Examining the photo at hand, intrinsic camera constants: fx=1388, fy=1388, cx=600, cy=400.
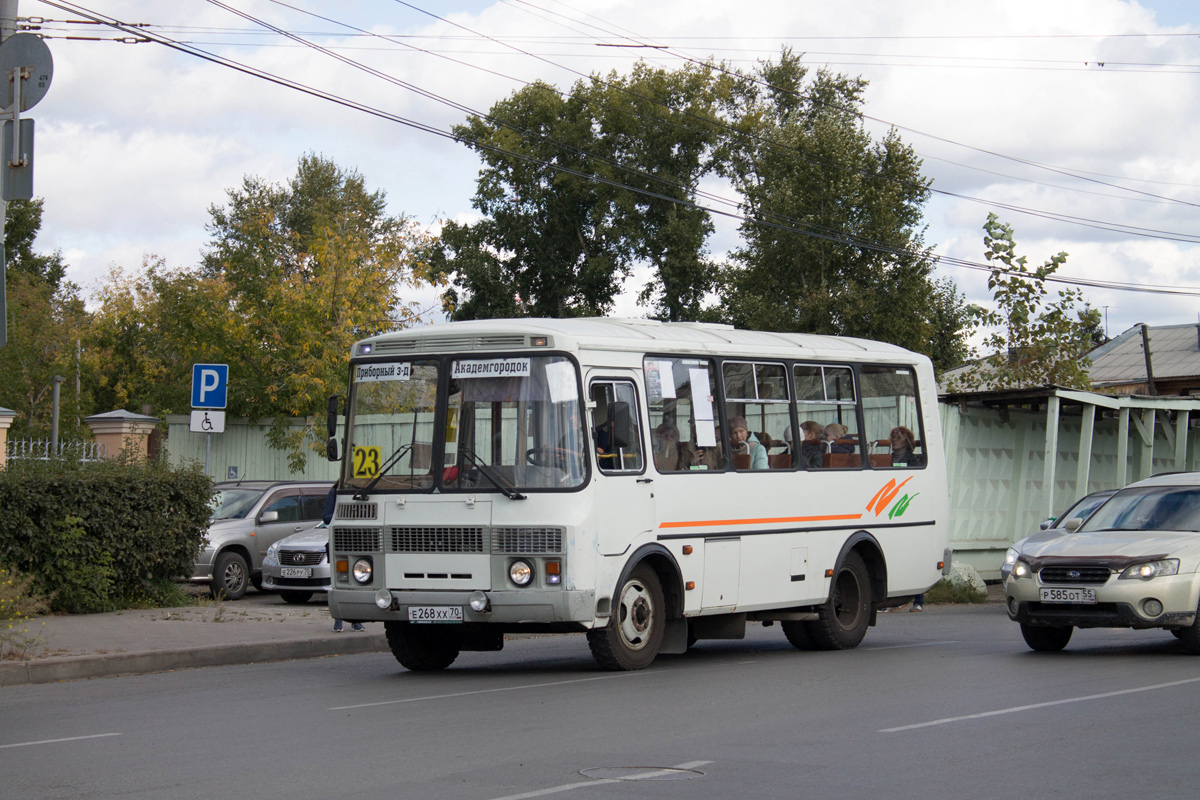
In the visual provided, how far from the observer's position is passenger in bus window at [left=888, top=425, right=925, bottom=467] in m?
15.2

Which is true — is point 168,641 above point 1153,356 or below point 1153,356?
below

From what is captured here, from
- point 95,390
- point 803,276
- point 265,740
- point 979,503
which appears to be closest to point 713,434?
point 265,740

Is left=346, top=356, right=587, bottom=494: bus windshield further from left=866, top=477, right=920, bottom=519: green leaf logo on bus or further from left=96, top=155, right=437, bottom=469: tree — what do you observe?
left=96, top=155, right=437, bottom=469: tree

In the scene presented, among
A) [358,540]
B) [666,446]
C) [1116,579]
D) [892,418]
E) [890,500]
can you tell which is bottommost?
[1116,579]

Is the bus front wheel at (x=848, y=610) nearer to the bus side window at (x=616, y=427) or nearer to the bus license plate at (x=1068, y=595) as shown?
the bus license plate at (x=1068, y=595)

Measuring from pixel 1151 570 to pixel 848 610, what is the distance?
3.20 meters

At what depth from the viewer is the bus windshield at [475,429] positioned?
11469mm

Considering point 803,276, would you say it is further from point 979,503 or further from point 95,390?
point 95,390

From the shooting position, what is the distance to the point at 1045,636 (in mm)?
13625

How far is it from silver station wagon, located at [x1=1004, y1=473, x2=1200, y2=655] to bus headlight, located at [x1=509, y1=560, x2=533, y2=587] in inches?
192

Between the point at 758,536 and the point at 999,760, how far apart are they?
5735 mm

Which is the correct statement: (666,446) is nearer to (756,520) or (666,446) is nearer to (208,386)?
(756,520)

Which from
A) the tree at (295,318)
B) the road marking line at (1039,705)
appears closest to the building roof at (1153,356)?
the tree at (295,318)

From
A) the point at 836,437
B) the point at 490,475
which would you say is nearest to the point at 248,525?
the point at 836,437
